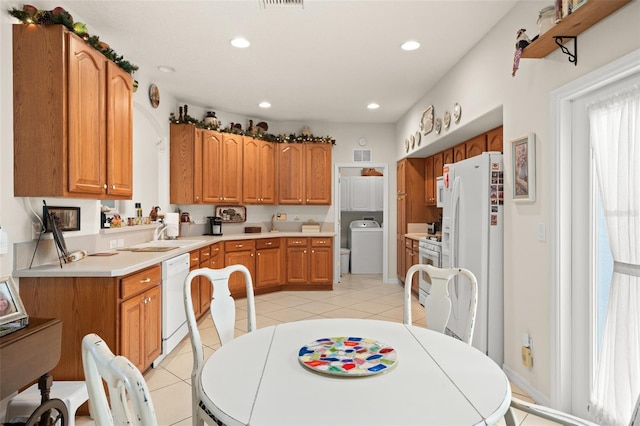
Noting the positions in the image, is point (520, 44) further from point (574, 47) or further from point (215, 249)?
point (215, 249)

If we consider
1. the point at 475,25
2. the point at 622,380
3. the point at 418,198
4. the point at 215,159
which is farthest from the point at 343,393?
the point at 418,198

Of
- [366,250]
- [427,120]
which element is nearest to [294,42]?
[427,120]

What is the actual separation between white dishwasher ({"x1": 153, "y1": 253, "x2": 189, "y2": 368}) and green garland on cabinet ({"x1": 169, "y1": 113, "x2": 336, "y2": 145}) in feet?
7.41

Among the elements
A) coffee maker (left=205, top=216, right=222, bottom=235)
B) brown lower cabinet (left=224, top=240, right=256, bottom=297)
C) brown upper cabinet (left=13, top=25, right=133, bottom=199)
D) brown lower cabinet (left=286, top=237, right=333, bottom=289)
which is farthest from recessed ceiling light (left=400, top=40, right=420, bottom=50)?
coffee maker (left=205, top=216, right=222, bottom=235)

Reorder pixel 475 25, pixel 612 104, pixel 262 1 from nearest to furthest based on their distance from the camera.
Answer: pixel 612 104 < pixel 262 1 < pixel 475 25

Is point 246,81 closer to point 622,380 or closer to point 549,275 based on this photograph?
point 549,275

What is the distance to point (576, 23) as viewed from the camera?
2.01m

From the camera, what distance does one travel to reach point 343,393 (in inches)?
42.4

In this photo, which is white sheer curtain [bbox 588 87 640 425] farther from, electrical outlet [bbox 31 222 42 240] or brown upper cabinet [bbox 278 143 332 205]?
brown upper cabinet [bbox 278 143 332 205]

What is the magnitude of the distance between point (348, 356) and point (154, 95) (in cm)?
426

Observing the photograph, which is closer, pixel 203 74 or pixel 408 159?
pixel 203 74

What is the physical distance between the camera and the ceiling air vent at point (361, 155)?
6715 millimetres

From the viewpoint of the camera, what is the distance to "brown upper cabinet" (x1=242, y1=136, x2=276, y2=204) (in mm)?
5891

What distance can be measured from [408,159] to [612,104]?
4079 mm
